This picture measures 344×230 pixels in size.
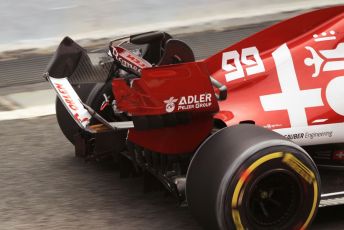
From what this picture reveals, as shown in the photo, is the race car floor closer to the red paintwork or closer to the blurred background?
the blurred background

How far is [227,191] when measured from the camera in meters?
3.61

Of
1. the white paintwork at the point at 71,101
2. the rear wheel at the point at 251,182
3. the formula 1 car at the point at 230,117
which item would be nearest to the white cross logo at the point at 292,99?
the formula 1 car at the point at 230,117

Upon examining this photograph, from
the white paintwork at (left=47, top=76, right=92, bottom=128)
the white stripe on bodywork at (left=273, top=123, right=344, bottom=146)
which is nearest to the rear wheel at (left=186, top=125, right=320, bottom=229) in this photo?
the white stripe on bodywork at (left=273, top=123, right=344, bottom=146)

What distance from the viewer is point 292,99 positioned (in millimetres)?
4227

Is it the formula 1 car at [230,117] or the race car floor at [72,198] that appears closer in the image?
the formula 1 car at [230,117]

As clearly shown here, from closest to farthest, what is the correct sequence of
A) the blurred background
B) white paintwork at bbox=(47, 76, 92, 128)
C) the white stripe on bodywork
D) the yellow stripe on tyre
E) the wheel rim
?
1. the yellow stripe on tyre
2. the wheel rim
3. the white stripe on bodywork
4. the blurred background
5. white paintwork at bbox=(47, 76, 92, 128)

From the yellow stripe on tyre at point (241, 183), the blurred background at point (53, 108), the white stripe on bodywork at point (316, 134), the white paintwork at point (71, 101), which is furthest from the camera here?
the white paintwork at point (71, 101)

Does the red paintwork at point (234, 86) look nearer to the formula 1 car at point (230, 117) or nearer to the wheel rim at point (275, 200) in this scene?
the formula 1 car at point (230, 117)

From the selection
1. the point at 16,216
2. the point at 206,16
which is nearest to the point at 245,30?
the point at 206,16

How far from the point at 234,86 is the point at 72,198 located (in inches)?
50.1

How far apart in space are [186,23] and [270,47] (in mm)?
4844

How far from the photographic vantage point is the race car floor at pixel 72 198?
427cm

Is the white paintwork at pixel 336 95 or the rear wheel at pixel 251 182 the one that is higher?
the white paintwork at pixel 336 95

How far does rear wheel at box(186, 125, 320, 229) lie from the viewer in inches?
143
